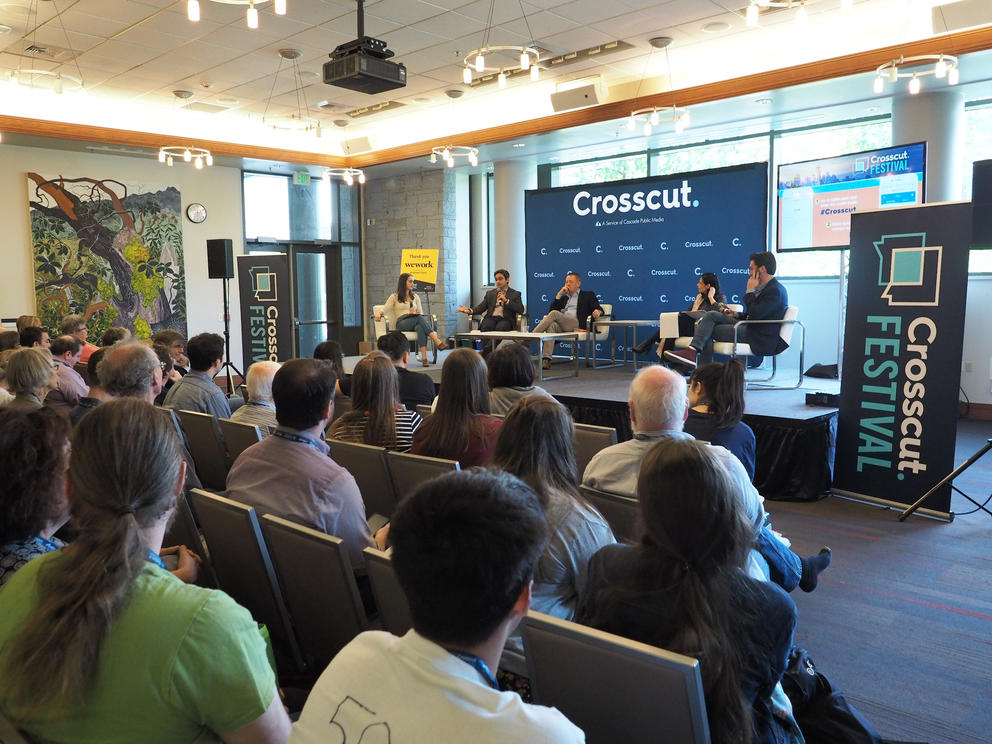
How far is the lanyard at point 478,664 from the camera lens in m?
0.90

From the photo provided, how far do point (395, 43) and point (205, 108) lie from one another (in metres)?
3.66

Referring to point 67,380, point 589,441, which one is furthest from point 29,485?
point 67,380

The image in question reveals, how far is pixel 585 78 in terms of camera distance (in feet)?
28.5

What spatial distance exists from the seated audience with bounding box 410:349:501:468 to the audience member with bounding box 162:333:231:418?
5.95 ft

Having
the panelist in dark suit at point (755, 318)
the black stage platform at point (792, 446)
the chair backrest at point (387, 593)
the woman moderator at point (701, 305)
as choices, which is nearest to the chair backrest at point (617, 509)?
the chair backrest at point (387, 593)

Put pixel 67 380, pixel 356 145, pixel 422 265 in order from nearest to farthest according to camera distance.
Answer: pixel 67 380
pixel 422 265
pixel 356 145

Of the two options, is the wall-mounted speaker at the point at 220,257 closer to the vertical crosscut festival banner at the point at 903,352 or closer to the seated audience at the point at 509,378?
the seated audience at the point at 509,378

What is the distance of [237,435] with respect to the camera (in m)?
3.60

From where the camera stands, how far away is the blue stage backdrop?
8.67 m

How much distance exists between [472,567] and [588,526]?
101cm

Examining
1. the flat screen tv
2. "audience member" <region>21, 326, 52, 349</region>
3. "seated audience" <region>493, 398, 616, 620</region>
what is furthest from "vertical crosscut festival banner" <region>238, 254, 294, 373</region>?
"seated audience" <region>493, 398, 616, 620</region>

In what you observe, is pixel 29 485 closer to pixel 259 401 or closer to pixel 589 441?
pixel 259 401

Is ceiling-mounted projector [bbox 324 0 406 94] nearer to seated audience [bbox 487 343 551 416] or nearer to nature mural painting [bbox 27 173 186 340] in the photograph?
seated audience [bbox 487 343 551 416]

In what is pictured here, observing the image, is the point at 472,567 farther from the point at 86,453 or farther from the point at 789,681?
the point at 789,681
